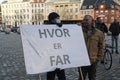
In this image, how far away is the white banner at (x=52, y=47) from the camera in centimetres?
603

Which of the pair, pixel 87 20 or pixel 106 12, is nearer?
pixel 87 20

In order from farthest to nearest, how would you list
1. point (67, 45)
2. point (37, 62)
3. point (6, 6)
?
point (6, 6), point (67, 45), point (37, 62)

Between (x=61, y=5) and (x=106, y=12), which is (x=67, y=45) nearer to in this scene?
(x=106, y=12)

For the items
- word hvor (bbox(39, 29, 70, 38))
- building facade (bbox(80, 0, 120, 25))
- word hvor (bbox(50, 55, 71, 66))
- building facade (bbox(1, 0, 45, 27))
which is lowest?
building facade (bbox(1, 0, 45, 27))

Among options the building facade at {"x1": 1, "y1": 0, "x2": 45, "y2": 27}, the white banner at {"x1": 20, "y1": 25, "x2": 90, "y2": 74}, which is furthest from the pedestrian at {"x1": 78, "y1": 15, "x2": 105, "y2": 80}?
the building facade at {"x1": 1, "y1": 0, "x2": 45, "y2": 27}

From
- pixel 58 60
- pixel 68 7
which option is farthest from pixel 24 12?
pixel 58 60

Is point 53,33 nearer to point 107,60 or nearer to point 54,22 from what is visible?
point 54,22

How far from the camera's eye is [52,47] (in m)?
6.27

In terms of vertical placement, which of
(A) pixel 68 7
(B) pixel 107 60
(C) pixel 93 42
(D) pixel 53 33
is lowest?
(A) pixel 68 7

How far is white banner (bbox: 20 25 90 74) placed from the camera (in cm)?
603

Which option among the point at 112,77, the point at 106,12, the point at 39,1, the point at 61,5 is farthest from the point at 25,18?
the point at 112,77

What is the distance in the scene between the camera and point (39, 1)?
162750 mm

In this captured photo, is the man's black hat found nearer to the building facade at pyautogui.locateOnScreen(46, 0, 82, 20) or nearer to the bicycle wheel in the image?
the bicycle wheel

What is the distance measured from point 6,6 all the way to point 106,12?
65539mm
